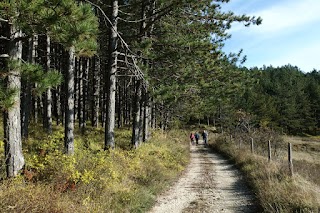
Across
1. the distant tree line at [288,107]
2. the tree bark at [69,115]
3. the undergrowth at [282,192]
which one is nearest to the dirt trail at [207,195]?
the undergrowth at [282,192]

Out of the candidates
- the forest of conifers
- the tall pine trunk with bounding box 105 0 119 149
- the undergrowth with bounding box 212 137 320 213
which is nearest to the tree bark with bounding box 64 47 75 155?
the forest of conifers

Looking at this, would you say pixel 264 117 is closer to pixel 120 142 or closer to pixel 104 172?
pixel 120 142

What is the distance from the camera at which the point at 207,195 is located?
8961 mm

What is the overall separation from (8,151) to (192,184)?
6.51 m

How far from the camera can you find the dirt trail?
299 inches

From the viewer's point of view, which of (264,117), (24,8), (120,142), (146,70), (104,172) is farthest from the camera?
(264,117)

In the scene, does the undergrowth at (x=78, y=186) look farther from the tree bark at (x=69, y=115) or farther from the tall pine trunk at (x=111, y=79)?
the tall pine trunk at (x=111, y=79)

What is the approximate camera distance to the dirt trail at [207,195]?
761cm

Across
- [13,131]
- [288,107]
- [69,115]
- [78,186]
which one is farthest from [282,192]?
[288,107]

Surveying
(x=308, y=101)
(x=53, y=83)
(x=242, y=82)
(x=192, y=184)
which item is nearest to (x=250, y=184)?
(x=192, y=184)

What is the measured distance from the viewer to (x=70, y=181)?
20.8 ft

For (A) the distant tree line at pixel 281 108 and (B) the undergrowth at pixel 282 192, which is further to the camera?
(A) the distant tree line at pixel 281 108

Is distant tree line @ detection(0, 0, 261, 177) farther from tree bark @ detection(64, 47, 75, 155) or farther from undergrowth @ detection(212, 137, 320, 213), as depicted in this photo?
undergrowth @ detection(212, 137, 320, 213)

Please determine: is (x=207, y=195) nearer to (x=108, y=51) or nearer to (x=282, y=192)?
(x=282, y=192)
